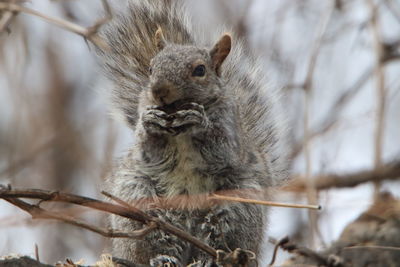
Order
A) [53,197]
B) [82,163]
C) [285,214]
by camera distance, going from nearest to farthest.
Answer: [53,197] → [285,214] → [82,163]

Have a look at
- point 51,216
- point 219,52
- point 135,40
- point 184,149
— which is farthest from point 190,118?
point 51,216

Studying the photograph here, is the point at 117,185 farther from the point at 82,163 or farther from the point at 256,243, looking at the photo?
the point at 82,163

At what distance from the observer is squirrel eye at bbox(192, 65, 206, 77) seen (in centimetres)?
255

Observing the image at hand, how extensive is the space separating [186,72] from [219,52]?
26 centimetres

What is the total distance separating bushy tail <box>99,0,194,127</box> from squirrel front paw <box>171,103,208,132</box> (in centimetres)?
37

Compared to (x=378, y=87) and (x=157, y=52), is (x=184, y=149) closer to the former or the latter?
(x=157, y=52)

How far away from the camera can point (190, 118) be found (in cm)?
239

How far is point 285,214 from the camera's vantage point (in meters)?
3.88

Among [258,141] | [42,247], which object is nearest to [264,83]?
[258,141]

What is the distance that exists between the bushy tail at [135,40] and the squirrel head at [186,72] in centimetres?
15

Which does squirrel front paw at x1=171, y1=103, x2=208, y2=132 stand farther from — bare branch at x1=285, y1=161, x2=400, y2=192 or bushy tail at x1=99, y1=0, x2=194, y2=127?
bare branch at x1=285, y1=161, x2=400, y2=192

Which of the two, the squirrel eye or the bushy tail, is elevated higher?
the bushy tail

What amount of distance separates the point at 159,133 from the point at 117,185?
25 centimetres

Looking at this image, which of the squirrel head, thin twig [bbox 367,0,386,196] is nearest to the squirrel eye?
the squirrel head
